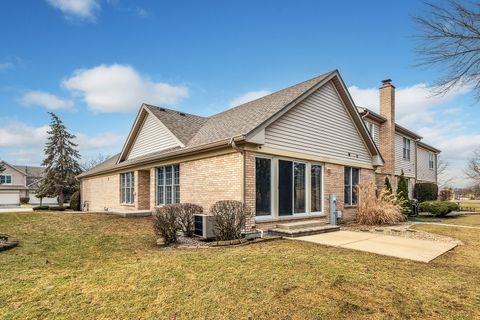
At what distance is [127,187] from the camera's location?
1797 centimetres

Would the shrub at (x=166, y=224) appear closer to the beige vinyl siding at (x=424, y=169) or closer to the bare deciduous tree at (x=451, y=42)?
the bare deciduous tree at (x=451, y=42)

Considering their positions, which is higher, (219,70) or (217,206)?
(219,70)

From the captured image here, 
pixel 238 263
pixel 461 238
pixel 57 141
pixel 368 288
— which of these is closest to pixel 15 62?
pixel 238 263

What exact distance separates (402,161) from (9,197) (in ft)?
176

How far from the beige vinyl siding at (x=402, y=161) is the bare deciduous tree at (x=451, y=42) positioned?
54.0 ft

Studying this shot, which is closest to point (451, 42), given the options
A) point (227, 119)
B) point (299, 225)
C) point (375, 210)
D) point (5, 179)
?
point (299, 225)

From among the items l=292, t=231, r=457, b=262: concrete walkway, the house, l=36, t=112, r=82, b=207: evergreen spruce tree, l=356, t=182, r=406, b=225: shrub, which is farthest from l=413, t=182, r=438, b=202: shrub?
l=36, t=112, r=82, b=207: evergreen spruce tree

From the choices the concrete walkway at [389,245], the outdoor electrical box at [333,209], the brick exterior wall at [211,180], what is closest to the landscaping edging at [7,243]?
the brick exterior wall at [211,180]

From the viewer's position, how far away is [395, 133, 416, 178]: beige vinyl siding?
72.8ft

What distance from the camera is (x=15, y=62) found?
14.6 metres

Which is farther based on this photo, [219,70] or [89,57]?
[219,70]

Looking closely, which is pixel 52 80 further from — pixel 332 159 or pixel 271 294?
pixel 271 294

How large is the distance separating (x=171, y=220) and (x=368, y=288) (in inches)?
227

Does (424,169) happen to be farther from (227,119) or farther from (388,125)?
(227,119)
